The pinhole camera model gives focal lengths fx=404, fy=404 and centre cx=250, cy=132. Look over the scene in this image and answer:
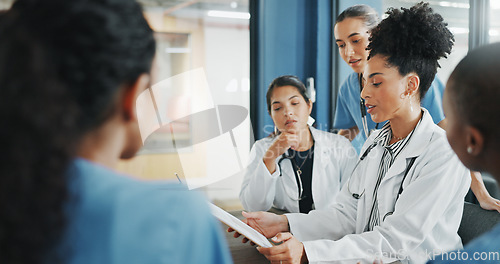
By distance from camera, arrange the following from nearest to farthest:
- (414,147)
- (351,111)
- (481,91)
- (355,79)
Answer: (481,91)
(414,147)
(355,79)
(351,111)

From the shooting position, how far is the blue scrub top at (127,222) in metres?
0.44

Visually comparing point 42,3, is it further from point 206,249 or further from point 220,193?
point 220,193

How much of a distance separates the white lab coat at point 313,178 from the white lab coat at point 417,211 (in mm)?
682

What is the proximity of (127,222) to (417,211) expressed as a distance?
0.94 meters

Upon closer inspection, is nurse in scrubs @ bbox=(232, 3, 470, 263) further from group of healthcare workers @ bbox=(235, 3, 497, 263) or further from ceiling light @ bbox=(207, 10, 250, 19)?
ceiling light @ bbox=(207, 10, 250, 19)

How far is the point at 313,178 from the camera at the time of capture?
1.99 m

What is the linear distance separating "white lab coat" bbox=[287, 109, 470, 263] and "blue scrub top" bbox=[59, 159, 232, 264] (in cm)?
76

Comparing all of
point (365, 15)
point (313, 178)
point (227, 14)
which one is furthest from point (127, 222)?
point (227, 14)

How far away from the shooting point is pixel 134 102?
51 centimetres

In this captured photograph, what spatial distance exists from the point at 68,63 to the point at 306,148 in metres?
1.75

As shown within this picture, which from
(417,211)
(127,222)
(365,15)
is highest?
(365,15)

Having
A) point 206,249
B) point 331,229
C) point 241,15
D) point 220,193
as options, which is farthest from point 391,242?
point 241,15

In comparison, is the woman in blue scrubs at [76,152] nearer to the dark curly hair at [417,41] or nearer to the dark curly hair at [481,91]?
the dark curly hair at [481,91]

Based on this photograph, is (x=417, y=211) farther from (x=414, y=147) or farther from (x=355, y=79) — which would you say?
(x=355, y=79)
